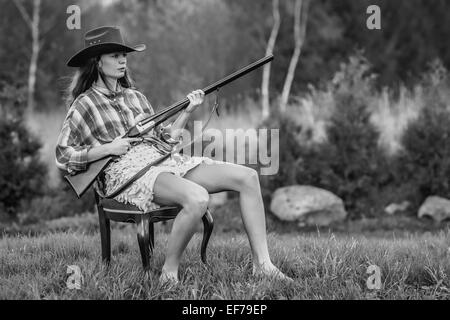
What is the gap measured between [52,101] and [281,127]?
12.6 metres

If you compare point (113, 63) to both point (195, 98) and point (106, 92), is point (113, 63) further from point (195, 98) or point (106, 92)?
point (195, 98)

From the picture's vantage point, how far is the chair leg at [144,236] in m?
3.52

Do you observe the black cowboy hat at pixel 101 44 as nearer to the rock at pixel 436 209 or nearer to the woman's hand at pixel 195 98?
the woman's hand at pixel 195 98

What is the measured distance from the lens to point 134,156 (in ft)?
12.5

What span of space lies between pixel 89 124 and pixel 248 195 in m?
1.10

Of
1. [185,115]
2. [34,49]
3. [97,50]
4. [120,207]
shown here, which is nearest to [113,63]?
[97,50]

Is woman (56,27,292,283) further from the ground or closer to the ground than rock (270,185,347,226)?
further from the ground

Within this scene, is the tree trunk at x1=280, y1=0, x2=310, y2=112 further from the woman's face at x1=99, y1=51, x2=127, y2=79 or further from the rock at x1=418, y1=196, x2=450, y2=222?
the woman's face at x1=99, y1=51, x2=127, y2=79

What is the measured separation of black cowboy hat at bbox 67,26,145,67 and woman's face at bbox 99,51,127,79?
48 millimetres

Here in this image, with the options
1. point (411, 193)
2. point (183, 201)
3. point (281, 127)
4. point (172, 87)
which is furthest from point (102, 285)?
point (172, 87)

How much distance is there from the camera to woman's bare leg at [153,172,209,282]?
3.44 meters

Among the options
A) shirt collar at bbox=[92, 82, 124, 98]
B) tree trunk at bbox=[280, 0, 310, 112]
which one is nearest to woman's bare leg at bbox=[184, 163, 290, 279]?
shirt collar at bbox=[92, 82, 124, 98]

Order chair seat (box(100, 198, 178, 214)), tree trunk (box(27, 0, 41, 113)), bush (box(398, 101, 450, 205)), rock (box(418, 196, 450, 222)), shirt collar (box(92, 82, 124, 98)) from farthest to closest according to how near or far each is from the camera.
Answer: tree trunk (box(27, 0, 41, 113))
bush (box(398, 101, 450, 205))
rock (box(418, 196, 450, 222))
shirt collar (box(92, 82, 124, 98))
chair seat (box(100, 198, 178, 214))

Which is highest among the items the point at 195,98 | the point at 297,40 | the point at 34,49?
the point at 297,40
